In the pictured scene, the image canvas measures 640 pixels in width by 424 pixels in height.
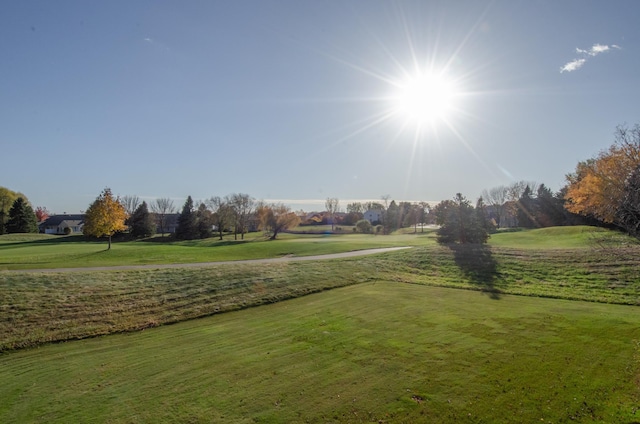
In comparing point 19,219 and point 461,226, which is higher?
point 19,219

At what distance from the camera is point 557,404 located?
254 inches

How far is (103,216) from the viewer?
117 feet

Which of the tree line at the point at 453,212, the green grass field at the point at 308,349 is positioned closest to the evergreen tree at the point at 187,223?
the tree line at the point at 453,212

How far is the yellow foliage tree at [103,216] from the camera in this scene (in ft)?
117

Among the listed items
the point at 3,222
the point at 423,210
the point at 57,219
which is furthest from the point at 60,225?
the point at 423,210

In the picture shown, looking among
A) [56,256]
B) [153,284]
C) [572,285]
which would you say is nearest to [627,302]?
[572,285]

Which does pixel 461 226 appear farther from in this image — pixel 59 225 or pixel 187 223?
pixel 59 225

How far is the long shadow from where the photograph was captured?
19.1 metres

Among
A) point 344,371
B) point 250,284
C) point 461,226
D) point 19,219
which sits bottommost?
point 344,371

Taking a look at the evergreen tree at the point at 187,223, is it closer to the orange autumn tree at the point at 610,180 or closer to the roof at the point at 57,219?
the roof at the point at 57,219

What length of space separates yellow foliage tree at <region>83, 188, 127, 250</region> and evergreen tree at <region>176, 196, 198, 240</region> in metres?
25.8

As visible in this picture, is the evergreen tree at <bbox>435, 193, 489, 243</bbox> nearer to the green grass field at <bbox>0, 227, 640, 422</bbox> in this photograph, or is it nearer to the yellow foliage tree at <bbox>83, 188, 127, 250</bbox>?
the green grass field at <bbox>0, 227, 640, 422</bbox>

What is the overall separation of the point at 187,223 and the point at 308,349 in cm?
5844

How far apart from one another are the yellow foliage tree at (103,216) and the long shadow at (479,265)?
3371 centimetres
